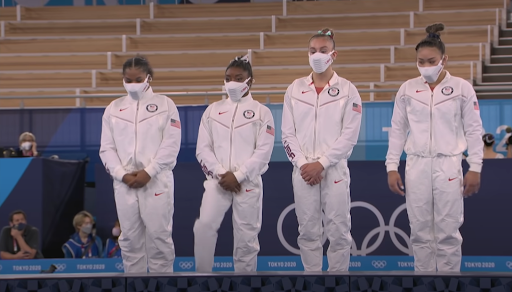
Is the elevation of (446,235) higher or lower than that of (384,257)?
higher

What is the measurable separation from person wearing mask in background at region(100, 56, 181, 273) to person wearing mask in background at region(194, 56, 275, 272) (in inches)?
10.2

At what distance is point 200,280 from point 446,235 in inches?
74.6

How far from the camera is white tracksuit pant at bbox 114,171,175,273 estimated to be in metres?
5.38

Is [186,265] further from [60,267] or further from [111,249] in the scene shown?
[60,267]

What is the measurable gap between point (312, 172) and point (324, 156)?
0.16 meters

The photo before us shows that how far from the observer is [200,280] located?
4.08 meters

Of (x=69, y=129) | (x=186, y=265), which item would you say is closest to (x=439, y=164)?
(x=186, y=265)

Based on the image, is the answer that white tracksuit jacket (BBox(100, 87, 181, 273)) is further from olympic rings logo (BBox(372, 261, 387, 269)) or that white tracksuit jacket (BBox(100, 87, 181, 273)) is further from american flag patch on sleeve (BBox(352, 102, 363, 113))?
olympic rings logo (BBox(372, 261, 387, 269))

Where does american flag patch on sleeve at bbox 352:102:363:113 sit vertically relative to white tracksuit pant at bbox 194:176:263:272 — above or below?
above

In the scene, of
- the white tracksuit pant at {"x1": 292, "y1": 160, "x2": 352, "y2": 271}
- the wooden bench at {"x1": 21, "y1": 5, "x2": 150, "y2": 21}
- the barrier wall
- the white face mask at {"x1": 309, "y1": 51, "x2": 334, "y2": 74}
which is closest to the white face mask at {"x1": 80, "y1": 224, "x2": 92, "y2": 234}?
the barrier wall

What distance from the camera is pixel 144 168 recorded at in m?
5.45

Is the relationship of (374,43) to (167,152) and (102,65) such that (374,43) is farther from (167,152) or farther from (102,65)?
(167,152)

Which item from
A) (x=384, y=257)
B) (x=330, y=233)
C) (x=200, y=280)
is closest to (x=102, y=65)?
(x=384, y=257)

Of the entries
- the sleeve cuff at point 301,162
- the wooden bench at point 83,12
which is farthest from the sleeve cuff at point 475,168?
the wooden bench at point 83,12
